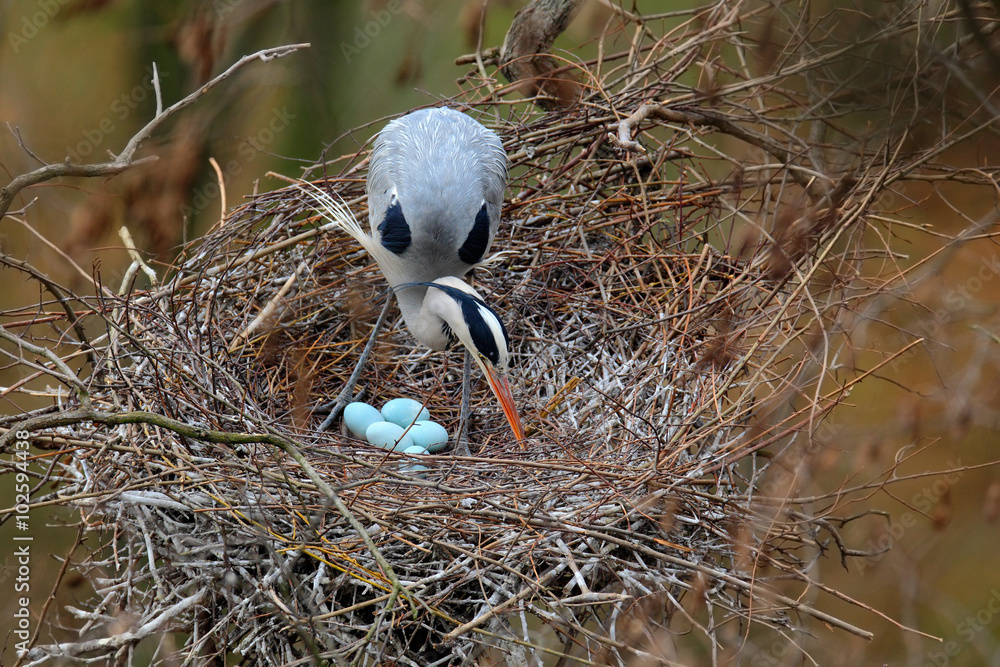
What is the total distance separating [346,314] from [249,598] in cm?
171

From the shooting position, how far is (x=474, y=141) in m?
3.21

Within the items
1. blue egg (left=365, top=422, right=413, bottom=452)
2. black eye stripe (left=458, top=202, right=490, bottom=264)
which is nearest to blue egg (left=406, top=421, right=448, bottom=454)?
blue egg (left=365, top=422, right=413, bottom=452)

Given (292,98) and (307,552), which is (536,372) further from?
(292,98)

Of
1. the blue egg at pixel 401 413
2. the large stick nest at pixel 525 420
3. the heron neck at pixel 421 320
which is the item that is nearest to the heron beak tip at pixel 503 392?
the large stick nest at pixel 525 420

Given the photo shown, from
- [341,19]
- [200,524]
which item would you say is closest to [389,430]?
[200,524]

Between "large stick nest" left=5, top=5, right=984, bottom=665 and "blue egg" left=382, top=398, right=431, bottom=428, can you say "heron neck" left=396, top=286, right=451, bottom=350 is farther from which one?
"large stick nest" left=5, top=5, right=984, bottom=665

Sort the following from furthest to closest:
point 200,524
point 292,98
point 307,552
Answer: point 292,98 < point 200,524 < point 307,552

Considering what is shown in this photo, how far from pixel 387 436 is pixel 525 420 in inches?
22.8

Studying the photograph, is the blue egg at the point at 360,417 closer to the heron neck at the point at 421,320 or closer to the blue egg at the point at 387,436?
the blue egg at the point at 387,436

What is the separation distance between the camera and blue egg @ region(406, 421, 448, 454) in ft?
9.62

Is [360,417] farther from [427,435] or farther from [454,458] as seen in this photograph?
[454,458]

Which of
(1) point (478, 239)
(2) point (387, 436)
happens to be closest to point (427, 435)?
(2) point (387, 436)

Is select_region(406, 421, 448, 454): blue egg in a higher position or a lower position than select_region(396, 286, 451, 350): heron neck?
lower

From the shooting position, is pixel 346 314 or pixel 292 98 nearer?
pixel 346 314
